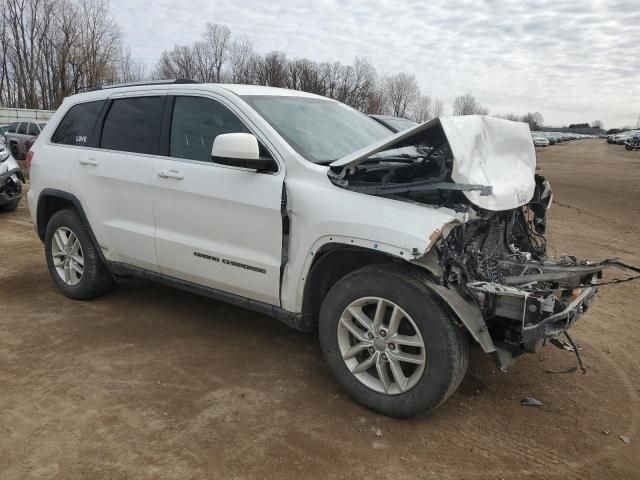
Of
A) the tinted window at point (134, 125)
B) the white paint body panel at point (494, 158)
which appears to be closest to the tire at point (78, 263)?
the tinted window at point (134, 125)

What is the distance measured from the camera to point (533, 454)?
2885mm

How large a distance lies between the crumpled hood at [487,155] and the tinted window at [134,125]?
1.72 m

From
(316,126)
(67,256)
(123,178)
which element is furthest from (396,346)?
(67,256)

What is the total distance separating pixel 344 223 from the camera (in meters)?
3.15

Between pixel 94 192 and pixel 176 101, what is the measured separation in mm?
1156

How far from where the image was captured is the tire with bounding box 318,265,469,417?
2.91 metres

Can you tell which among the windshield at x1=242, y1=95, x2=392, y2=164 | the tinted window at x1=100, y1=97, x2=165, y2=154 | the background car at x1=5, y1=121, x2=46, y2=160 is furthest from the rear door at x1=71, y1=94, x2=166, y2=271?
the background car at x1=5, y1=121, x2=46, y2=160

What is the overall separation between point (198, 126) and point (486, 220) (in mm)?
2209

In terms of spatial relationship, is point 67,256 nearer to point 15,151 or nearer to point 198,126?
point 198,126

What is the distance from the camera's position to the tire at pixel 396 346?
2910 mm

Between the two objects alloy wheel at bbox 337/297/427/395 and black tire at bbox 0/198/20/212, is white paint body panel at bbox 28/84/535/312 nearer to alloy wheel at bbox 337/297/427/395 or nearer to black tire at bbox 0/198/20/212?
alloy wheel at bbox 337/297/427/395

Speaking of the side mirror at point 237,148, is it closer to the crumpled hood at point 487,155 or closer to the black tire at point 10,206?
the crumpled hood at point 487,155

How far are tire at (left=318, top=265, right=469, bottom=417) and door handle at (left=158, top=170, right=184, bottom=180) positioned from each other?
1492 millimetres

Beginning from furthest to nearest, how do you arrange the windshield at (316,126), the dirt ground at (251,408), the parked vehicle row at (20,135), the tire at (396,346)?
the parked vehicle row at (20,135), the windshield at (316,126), the tire at (396,346), the dirt ground at (251,408)
